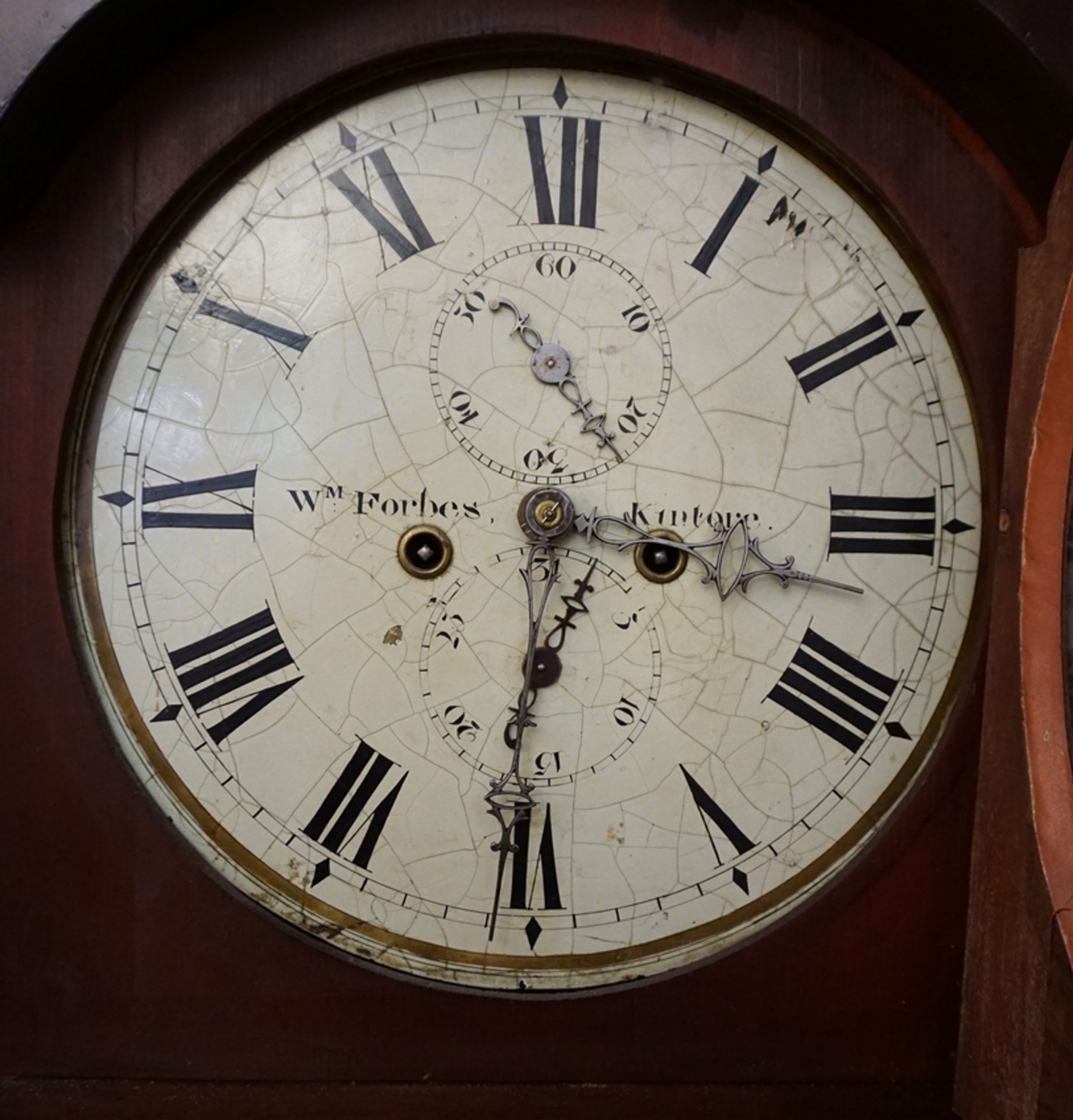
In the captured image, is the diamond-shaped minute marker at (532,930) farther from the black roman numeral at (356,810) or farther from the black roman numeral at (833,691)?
the black roman numeral at (833,691)

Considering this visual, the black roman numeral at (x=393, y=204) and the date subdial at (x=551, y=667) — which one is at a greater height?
the black roman numeral at (x=393, y=204)

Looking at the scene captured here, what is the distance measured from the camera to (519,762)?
990mm

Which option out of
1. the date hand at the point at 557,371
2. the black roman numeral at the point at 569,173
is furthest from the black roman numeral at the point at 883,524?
the black roman numeral at the point at 569,173

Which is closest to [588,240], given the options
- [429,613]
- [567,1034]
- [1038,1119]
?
[429,613]

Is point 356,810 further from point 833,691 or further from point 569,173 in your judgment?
point 569,173

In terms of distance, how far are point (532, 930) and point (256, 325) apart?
62cm

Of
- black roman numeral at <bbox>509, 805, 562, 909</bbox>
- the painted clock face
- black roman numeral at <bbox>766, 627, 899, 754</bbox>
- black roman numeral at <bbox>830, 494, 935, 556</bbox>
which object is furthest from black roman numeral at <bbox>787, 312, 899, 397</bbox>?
black roman numeral at <bbox>509, 805, 562, 909</bbox>

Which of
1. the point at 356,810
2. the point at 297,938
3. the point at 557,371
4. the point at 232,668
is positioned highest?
the point at 557,371

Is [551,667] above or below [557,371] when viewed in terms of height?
below

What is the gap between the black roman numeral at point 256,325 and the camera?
0.99 meters

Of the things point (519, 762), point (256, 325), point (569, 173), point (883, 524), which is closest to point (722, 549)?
point (883, 524)

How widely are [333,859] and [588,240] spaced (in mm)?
621

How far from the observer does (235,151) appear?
0.97 metres

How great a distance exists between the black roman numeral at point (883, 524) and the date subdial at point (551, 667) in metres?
0.19
